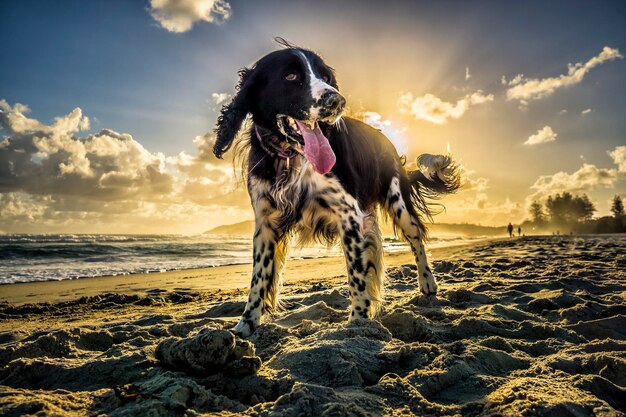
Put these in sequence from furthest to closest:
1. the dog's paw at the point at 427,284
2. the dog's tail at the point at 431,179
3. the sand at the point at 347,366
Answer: the dog's tail at the point at 431,179
the dog's paw at the point at 427,284
the sand at the point at 347,366

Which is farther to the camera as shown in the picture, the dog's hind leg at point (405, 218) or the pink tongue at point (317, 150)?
the dog's hind leg at point (405, 218)

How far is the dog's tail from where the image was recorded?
6.07m

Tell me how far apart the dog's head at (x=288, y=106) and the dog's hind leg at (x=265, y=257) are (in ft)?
1.70

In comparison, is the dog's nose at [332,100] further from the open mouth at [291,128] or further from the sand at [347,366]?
the sand at [347,366]

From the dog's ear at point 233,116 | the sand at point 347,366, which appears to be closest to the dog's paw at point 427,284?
the sand at point 347,366

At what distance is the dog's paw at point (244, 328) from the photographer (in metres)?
3.06

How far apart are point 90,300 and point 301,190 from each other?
452cm

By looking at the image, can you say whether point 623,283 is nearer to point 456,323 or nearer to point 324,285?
point 456,323

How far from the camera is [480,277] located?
19.1ft

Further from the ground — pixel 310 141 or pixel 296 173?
pixel 310 141

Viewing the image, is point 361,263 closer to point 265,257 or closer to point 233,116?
point 265,257

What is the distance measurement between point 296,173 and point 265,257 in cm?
86

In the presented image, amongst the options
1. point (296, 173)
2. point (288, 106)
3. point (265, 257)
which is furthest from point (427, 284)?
point (288, 106)

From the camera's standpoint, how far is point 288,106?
3.13m
